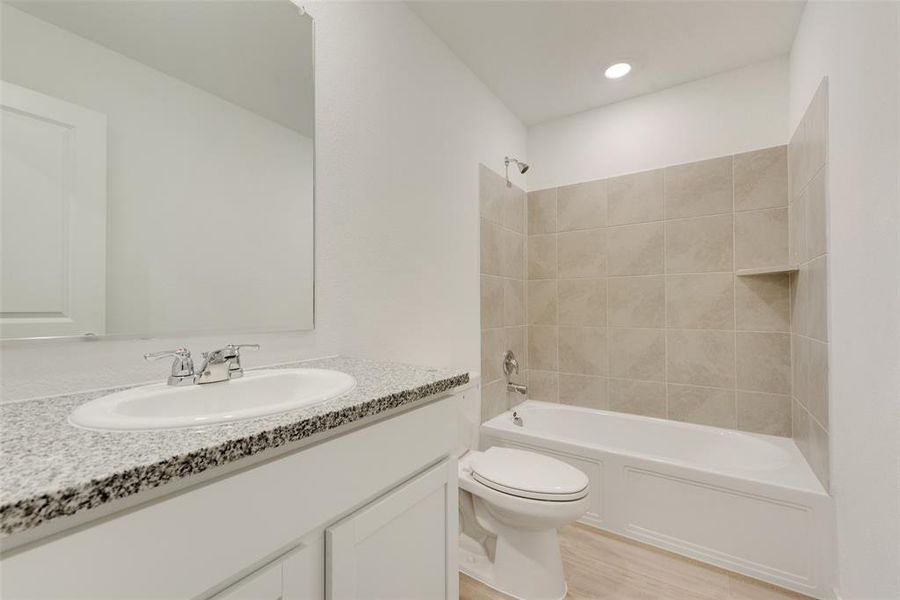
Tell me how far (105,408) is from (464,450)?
152 cm

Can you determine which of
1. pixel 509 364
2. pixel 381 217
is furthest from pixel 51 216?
pixel 509 364

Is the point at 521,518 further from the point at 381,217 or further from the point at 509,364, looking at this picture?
the point at 381,217

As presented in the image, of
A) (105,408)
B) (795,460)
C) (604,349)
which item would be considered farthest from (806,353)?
(105,408)

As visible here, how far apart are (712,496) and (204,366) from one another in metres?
2.04

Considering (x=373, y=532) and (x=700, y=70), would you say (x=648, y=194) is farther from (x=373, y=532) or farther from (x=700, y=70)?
(x=373, y=532)

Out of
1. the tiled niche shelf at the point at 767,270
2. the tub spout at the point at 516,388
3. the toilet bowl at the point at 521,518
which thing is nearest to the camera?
the toilet bowl at the point at 521,518

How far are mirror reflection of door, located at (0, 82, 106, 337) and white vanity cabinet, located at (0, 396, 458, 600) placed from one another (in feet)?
1.90

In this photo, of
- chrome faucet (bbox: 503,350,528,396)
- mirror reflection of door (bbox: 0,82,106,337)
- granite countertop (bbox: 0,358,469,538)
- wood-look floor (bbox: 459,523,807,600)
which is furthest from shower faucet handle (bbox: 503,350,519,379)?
mirror reflection of door (bbox: 0,82,106,337)

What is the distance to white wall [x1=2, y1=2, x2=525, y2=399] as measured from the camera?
90cm

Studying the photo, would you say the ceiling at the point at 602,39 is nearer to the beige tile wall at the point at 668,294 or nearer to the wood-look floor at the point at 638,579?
the beige tile wall at the point at 668,294

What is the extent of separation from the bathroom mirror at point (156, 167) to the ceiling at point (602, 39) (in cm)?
97

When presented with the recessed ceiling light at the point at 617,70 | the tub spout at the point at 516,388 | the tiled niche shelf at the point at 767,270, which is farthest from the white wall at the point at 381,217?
the tiled niche shelf at the point at 767,270

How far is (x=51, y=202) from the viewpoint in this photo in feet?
2.56

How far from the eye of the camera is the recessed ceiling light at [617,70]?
6.89ft
